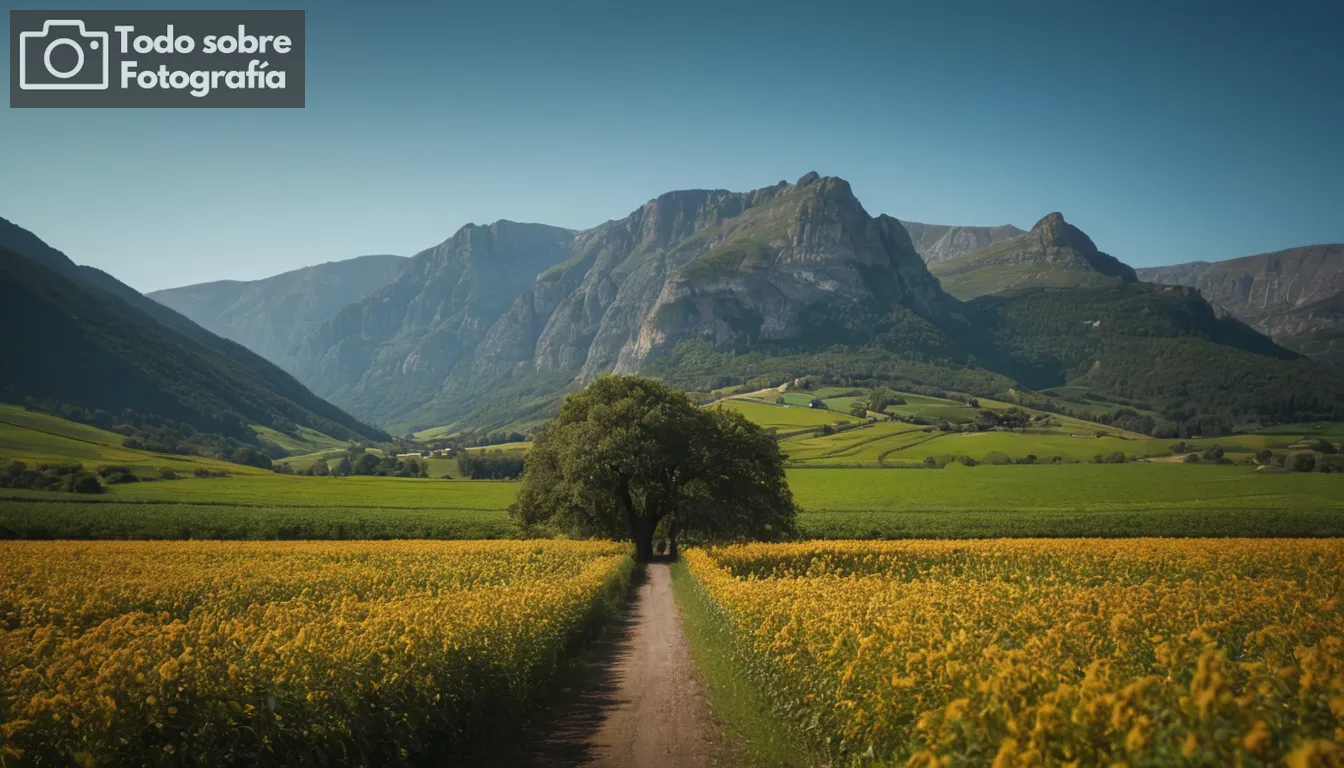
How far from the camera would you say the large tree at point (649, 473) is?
1828 inches

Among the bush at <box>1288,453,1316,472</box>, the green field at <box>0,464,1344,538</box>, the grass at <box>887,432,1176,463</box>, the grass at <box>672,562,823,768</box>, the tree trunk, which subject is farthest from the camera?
the grass at <box>887,432,1176,463</box>

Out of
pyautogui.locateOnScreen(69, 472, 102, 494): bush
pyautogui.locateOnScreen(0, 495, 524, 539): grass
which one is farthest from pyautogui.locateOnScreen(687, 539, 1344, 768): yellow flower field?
pyautogui.locateOnScreen(69, 472, 102, 494): bush

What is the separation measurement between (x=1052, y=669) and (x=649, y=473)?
41.2 m

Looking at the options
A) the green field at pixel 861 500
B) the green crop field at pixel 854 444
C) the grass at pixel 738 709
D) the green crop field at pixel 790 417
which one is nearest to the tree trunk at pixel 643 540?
the green field at pixel 861 500

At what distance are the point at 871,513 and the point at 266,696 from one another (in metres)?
61.5

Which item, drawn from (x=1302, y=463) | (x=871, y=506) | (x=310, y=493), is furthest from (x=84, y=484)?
(x=1302, y=463)

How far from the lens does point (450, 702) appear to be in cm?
1100

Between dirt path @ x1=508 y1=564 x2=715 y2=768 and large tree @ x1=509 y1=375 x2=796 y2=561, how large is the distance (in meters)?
23.3

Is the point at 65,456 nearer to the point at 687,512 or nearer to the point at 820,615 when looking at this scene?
the point at 687,512

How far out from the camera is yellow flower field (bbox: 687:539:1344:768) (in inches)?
180

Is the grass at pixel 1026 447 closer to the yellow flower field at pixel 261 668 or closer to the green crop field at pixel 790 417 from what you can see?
the green crop field at pixel 790 417

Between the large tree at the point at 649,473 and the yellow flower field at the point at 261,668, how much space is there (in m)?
25.1

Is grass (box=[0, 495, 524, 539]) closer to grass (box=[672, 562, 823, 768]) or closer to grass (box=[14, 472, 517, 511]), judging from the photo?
grass (box=[14, 472, 517, 511])

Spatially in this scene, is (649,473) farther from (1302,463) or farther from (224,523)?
(1302,463)
